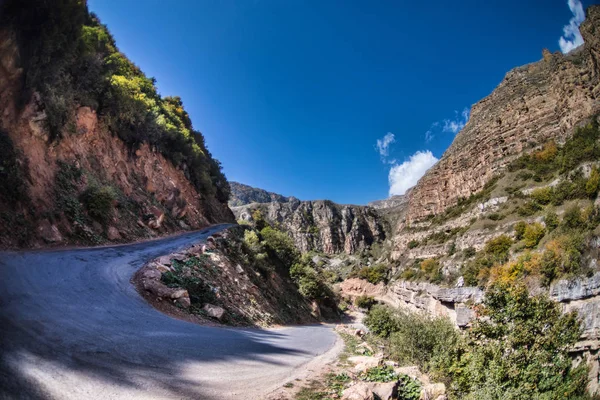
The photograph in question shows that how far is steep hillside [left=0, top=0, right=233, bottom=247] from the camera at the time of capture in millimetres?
10945

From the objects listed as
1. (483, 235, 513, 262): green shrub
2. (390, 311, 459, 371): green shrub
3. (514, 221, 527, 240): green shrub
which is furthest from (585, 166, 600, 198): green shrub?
(390, 311, 459, 371): green shrub

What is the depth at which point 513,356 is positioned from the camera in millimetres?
8781

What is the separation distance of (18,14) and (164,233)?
16085 millimetres

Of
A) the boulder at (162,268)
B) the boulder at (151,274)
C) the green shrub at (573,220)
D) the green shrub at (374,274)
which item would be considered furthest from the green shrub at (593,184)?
the green shrub at (374,274)

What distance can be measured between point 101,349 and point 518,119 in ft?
193

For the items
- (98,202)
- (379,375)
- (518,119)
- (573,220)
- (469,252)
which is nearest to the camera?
(379,375)

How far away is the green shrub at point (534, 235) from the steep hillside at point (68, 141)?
101 feet

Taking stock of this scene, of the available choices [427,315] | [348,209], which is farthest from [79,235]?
[348,209]

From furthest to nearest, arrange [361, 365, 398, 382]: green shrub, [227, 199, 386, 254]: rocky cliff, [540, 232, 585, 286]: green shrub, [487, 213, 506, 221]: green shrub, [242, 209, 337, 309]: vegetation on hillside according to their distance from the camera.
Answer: [227, 199, 386, 254]: rocky cliff
[242, 209, 337, 309]: vegetation on hillside
[487, 213, 506, 221]: green shrub
[540, 232, 585, 286]: green shrub
[361, 365, 398, 382]: green shrub

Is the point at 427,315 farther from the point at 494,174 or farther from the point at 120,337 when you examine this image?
the point at 494,174

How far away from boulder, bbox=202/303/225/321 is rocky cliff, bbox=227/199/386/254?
354 feet

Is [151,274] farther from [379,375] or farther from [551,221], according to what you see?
[551,221]

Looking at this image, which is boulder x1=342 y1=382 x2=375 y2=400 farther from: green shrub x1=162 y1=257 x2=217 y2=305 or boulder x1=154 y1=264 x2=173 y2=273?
boulder x1=154 y1=264 x2=173 y2=273

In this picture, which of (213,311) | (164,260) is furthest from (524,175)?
(164,260)
